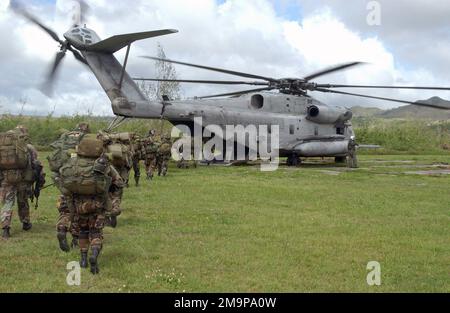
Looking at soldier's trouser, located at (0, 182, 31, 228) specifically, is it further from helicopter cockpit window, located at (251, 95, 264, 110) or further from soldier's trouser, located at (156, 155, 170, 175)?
helicopter cockpit window, located at (251, 95, 264, 110)

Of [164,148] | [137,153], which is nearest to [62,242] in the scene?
[137,153]

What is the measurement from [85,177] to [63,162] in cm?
212

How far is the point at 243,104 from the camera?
23844mm

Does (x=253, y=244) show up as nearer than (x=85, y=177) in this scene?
No

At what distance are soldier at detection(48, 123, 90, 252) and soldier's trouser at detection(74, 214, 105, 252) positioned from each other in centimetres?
80

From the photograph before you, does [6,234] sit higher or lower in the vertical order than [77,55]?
lower

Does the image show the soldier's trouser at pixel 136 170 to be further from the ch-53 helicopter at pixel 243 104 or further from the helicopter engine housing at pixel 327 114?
the helicopter engine housing at pixel 327 114

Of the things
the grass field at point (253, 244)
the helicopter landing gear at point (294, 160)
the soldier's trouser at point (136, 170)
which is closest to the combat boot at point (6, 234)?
the grass field at point (253, 244)

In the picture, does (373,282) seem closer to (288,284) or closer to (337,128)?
(288,284)

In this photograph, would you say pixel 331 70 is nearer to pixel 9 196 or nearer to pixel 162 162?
pixel 162 162

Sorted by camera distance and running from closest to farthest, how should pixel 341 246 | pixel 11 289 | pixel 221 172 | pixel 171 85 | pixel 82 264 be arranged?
pixel 11 289 → pixel 82 264 → pixel 341 246 → pixel 221 172 → pixel 171 85
